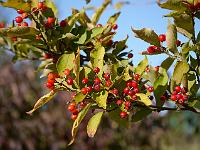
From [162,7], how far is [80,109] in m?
0.77

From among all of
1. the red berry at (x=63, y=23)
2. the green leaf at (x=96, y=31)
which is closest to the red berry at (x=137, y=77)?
the green leaf at (x=96, y=31)

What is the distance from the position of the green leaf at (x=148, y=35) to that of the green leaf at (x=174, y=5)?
167 millimetres

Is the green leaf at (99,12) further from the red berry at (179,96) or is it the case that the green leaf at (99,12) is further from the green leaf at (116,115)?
the red berry at (179,96)

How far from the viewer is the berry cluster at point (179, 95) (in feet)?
7.06

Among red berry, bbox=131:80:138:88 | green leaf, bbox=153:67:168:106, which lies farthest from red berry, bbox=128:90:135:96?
green leaf, bbox=153:67:168:106

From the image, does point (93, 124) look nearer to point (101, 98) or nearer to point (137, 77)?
point (101, 98)

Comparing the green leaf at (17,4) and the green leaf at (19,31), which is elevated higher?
the green leaf at (17,4)

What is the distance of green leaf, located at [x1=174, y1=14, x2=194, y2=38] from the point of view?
6.81ft

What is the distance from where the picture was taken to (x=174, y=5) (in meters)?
2.04

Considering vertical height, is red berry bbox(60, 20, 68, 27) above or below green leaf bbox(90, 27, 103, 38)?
above

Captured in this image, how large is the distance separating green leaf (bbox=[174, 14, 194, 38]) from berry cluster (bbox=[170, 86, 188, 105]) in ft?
1.05

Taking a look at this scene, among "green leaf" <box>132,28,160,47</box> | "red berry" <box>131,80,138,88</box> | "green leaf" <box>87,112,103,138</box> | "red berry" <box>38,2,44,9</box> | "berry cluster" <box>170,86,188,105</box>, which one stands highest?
"red berry" <box>38,2,44,9</box>

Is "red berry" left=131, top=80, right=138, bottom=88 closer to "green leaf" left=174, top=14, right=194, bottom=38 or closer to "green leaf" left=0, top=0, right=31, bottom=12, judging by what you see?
"green leaf" left=174, top=14, right=194, bottom=38

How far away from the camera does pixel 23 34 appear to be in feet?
7.70
